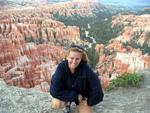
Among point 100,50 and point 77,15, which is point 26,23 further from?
point 100,50

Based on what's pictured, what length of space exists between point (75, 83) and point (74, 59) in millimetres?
413

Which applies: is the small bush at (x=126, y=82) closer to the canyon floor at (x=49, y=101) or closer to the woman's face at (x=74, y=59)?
the canyon floor at (x=49, y=101)

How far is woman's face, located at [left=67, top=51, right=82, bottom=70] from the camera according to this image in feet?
19.4

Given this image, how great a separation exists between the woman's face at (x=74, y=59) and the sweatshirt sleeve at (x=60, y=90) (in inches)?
8.3

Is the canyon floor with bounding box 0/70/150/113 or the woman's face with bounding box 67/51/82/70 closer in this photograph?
the woman's face with bounding box 67/51/82/70

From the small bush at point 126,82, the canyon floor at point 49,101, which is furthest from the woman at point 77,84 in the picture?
the small bush at point 126,82

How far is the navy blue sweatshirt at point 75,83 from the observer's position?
6.08 m

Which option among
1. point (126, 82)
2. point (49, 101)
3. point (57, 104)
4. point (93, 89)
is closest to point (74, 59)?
point (93, 89)

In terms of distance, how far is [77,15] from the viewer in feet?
284

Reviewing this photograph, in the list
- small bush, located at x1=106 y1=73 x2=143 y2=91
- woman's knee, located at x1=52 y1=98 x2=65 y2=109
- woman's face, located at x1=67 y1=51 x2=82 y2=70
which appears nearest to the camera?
woman's face, located at x1=67 y1=51 x2=82 y2=70

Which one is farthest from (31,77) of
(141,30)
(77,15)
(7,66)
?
(77,15)

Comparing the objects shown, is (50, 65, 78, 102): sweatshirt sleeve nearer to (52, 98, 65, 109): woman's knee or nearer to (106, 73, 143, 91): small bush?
(52, 98, 65, 109): woman's knee

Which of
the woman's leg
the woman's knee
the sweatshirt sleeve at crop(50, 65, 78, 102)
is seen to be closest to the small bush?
the woman's knee

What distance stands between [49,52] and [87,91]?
144 ft
